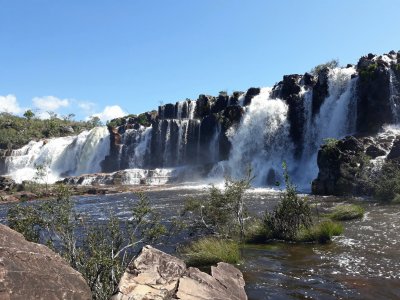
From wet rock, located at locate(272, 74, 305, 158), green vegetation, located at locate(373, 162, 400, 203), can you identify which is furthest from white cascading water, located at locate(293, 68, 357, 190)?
green vegetation, located at locate(373, 162, 400, 203)

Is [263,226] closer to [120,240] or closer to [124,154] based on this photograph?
[120,240]

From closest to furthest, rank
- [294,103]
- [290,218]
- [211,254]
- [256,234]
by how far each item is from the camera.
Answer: [211,254] → [290,218] → [256,234] → [294,103]

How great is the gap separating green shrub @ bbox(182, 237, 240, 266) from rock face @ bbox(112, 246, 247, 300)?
3.08 meters

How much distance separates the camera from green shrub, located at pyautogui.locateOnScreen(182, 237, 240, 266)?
1249cm

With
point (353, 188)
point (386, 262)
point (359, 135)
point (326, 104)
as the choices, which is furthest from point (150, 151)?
point (386, 262)

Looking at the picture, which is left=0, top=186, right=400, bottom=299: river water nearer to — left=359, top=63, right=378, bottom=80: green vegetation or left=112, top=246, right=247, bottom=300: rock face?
left=112, top=246, right=247, bottom=300: rock face

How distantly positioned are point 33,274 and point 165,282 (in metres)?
2.48

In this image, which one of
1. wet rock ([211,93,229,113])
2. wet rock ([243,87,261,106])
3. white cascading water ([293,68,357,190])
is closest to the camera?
white cascading water ([293,68,357,190])

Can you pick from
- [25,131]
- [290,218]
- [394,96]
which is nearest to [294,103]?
[394,96]

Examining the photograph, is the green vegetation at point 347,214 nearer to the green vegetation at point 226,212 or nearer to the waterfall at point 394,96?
the green vegetation at point 226,212

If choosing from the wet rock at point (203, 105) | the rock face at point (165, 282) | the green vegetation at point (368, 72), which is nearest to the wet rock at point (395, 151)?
the green vegetation at point (368, 72)

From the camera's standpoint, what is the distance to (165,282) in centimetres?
791

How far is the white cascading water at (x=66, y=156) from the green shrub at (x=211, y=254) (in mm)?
64920

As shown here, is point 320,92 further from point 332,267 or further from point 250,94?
point 332,267
